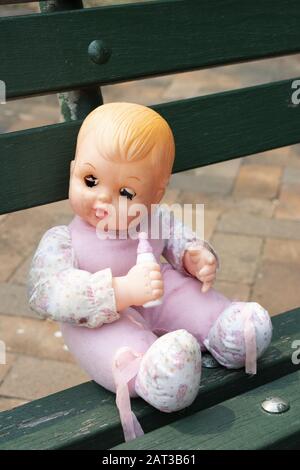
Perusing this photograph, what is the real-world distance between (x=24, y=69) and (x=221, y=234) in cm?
202

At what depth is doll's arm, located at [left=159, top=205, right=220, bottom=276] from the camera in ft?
5.71

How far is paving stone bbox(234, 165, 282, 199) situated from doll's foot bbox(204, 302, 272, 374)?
94.0 inches

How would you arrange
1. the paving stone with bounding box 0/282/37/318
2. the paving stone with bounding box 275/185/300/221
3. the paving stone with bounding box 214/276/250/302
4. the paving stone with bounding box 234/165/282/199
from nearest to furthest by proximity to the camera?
1. the paving stone with bounding box 0/282/37/318
2. the paving stone with bounding box 214/276/250/302
3. the paving stone with bounding box 275/185/300/221
4. the paving stone with bounding box 234/165/282/199

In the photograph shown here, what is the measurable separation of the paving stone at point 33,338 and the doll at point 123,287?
1.15 m

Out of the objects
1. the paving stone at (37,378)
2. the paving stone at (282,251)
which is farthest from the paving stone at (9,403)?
the paving stone at (282,251)

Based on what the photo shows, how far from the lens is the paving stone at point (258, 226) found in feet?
11.8

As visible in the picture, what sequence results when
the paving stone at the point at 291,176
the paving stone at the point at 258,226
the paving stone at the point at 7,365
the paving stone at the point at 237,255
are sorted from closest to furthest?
the paving stone at the point at 7,365
the paving stone at the point at 237,255
the paving stone at the point at 258,226
the paving stone at the point at 291,176

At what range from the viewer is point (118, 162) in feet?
5.00

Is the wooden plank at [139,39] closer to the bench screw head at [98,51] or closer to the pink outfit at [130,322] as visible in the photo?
the bench screw head at [98,51]

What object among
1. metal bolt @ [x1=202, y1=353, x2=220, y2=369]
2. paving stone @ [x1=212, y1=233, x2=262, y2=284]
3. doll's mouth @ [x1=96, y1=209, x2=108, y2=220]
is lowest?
paving stone @ [x1=212, y1=233, x2=262, y2=284]

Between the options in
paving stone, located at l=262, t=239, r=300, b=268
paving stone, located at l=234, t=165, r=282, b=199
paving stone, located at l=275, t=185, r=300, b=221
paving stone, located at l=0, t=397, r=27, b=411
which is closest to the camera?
paving stone, located at l=0, t=397, r=27, b=411

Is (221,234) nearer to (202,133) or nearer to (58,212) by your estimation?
(58,212)

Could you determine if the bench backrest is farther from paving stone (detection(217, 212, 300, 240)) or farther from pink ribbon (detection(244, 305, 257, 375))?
paving stone (detection(217, 212, 300, 240))

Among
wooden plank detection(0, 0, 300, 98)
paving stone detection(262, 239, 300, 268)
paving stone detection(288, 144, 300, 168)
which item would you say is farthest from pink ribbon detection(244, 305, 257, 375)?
paving stone detection(288, 144, 300, 168)
